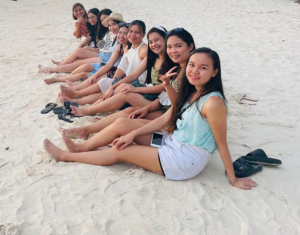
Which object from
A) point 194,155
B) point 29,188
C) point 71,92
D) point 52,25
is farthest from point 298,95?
point 52,25

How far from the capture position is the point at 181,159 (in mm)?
2746

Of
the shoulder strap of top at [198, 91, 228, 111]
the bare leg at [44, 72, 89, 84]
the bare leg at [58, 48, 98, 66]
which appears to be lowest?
the bare leg at [44, 72, 89, 84]

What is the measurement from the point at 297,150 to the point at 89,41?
4.71m

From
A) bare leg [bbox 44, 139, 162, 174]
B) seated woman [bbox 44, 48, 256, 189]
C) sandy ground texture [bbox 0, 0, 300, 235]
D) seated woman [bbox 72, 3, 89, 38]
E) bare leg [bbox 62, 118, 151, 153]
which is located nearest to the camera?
sandy ground texture [bbox 0, 0, 300, 235]

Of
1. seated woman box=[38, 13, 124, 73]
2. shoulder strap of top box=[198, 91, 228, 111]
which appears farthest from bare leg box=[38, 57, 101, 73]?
shoulder strap of top box=[198, 91, 228, 111]

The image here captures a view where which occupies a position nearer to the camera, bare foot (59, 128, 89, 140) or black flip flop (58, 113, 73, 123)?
bare foot (59, 128, 89, 140)

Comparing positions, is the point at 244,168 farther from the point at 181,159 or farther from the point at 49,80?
the point at 49,80

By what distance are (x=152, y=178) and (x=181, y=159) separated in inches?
14.4

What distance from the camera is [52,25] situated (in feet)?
34.6

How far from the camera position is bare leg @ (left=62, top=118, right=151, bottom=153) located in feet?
10.1

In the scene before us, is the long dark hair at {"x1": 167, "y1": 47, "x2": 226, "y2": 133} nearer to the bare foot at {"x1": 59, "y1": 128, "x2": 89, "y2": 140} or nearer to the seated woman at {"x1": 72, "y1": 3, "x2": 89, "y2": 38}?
the bare foot at {"x1": 59, "y1": 128, "x2": 89, "y2": 140}

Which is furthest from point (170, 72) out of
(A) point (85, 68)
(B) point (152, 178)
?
(A) point (85, 68)

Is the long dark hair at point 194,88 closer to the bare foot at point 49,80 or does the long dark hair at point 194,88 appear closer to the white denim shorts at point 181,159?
the white denim shorts at point 181,159

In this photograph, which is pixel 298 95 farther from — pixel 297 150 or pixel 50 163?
pixel 50 163
